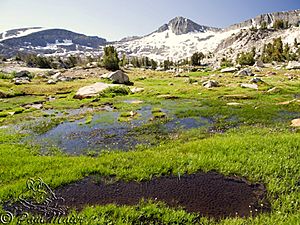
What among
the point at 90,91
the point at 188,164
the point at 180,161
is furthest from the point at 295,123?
the point at 90,91

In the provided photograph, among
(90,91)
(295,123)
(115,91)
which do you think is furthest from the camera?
(115,91)

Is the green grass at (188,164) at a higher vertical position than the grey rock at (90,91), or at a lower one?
lower

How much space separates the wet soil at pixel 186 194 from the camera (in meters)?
9.61

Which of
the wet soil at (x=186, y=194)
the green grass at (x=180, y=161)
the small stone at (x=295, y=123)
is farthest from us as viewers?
the small stone at (x=295, y=123)

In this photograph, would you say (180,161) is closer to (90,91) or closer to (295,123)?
(295,123)

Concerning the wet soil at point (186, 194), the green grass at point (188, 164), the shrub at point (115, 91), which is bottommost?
the wet soil at point (186, 194)

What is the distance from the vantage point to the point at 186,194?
1056 centimetres

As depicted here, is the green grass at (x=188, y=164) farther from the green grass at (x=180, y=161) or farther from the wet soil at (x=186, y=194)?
the wet soil at (x=186, y=194)

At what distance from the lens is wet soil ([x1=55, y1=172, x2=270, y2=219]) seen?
378 inches

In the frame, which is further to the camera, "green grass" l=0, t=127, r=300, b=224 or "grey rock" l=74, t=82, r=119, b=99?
"grey rock" l=74, t=82, r=119, b=99

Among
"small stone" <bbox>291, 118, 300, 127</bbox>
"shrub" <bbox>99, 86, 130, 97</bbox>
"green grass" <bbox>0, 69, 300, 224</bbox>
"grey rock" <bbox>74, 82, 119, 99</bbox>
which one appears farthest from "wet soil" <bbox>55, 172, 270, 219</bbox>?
"shrub" <bbox>99, 86, 130, 97</bbox>

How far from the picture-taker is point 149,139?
18.5 meters

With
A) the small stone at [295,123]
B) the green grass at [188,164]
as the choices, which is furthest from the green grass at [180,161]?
the small stone at [295,123]

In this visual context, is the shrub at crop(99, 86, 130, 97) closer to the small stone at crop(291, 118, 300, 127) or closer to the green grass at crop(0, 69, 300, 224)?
the green grass at crop(0, 69, 300, 224)
